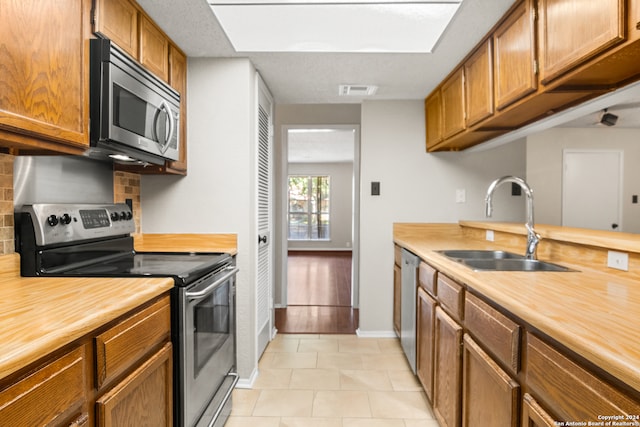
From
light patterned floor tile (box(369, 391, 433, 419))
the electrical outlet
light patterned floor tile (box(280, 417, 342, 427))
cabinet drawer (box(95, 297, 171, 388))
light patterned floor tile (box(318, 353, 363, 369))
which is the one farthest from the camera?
light patterned floor tile (box(318, 353, 363, 369))

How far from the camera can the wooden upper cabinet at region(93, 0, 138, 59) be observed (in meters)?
1.51

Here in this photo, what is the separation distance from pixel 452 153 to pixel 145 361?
2.88 meters

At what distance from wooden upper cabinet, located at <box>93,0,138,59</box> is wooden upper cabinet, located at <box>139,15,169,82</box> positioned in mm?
58

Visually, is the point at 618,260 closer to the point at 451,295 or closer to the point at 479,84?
the point at 451,295

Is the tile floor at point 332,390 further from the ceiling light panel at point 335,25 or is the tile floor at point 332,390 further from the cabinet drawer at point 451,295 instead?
the ceiling light panel at point 335,25

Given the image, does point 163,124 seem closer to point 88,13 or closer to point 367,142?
point 88,13

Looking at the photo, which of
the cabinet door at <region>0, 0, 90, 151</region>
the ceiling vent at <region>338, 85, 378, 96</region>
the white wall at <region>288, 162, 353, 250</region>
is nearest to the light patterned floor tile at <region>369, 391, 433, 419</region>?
the cabinet door at <region>0, 0, 90, 151</region>

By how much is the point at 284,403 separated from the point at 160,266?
110 cm

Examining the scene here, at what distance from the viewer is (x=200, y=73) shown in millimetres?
2434

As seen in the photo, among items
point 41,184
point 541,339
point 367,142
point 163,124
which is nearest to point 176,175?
point 163,124

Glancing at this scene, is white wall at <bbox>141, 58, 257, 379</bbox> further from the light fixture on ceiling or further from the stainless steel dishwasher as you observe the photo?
the light fixture on ceiling

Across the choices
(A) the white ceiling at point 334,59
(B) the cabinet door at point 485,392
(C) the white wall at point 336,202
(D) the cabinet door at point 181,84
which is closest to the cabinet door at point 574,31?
(A) the white ceiling at point 334,59

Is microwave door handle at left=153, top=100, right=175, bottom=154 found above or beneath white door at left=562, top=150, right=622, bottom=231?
above

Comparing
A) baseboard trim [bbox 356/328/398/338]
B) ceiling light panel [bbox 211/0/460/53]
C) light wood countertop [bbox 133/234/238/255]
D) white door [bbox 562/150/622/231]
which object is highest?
ceiling light panel [bbox 211/0/460/53]
